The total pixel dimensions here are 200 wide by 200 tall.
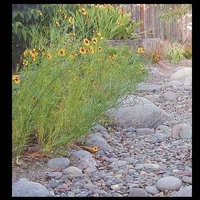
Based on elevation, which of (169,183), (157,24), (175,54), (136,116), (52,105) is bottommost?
(169,183)

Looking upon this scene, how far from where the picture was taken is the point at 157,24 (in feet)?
33.1

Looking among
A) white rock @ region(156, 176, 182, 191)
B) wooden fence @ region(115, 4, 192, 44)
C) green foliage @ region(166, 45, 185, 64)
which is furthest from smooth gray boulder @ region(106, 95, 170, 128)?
wooden fence @ region(115, 4, 192, 44)

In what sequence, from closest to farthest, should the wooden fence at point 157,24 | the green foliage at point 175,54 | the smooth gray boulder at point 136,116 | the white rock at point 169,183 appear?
the white rock at point 169,183 → the smooth gray boulder at point 136,116 → the green foliage at point 175,54 → the wooden fence at point 157,24

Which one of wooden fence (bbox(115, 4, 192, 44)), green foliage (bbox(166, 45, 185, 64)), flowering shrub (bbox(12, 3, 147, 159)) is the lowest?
flowering shrub (bbox(12, 3, 147, 159))

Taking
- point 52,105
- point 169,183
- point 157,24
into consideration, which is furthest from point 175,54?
point 169,183

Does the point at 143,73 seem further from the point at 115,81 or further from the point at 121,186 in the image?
the point at 121,186

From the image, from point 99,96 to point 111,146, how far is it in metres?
0.41

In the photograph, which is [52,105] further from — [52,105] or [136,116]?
[136,116]

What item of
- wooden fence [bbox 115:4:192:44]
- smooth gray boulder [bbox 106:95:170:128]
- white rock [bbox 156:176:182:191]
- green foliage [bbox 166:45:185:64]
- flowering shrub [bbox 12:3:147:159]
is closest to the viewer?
white rock [bbox 156:176:182:191]

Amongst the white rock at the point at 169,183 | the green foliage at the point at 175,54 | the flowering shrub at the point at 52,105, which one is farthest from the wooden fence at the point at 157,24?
the white rock at the point at 169,183

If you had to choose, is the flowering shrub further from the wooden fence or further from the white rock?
the wooden fence

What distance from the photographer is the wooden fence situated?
9.93 metres

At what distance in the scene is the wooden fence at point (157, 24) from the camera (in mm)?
9930

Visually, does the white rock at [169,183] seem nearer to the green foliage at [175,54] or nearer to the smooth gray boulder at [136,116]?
the smooth gray boulder at [136,116]
